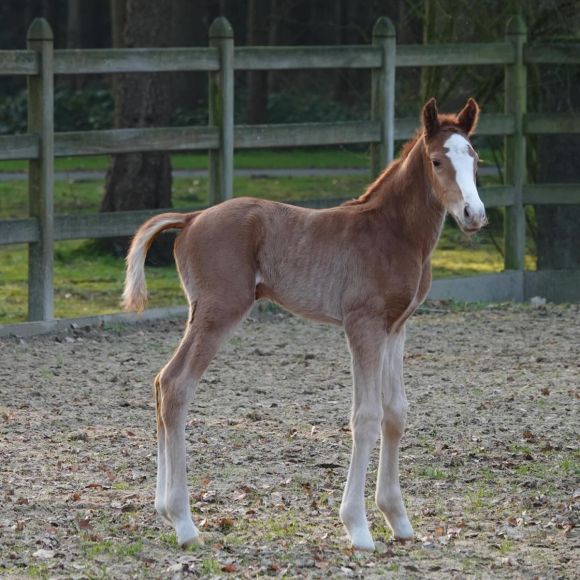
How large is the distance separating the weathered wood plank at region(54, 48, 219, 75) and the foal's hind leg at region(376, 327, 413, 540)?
187 inches

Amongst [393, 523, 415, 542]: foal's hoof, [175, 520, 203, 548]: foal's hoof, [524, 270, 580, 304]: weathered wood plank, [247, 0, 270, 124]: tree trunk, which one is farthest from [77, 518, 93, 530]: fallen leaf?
[247, 0, 270, 124]: tree trunk

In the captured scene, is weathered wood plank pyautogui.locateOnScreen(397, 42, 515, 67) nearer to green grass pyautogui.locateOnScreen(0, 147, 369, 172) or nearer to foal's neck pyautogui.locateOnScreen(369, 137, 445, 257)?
foal's neck pyautogui.locateOnScreen(369, 137, 445, 257)

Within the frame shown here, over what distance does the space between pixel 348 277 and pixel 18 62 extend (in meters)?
4.59

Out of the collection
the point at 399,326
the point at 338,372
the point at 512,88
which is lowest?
the point at 338,372

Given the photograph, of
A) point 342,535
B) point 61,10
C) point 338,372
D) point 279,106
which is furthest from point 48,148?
point 61,10

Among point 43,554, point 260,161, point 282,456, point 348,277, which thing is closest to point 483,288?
point 282,456

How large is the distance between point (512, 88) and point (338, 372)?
170 inches

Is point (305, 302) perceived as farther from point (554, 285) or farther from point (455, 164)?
point (554, 285)

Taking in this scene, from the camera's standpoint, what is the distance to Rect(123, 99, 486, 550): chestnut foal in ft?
16.8

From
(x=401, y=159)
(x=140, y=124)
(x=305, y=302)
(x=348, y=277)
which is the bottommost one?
(x=305, y=302)

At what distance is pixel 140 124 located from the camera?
1262cm

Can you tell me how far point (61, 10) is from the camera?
3559cm

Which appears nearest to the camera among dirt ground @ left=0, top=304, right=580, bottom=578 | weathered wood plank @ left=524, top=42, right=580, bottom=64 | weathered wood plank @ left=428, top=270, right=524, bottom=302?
dirt ground @ left=0, top=304, right=580, bottom=578

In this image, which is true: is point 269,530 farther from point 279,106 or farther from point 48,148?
point 279,106
